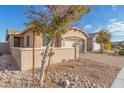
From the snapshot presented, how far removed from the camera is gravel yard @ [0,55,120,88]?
23.4 ft

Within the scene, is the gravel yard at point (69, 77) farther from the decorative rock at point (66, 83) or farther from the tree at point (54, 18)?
the tree at point (54, 18)

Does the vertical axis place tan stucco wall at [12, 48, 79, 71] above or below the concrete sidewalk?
above

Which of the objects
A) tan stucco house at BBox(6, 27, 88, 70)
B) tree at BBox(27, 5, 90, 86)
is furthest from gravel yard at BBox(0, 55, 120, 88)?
tree at BBox(27, 5, 90, 86)

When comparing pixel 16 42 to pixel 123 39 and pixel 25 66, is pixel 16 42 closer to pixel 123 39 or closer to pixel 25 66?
pixel 25 66

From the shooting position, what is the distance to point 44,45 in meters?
10.1

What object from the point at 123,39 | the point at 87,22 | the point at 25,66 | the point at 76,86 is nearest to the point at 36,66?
the point at 25,66

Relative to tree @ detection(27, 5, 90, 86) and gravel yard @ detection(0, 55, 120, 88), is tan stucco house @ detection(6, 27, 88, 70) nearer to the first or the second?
tree @ detection(27, 5, 90, 86)

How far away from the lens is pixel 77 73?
27.0 feet

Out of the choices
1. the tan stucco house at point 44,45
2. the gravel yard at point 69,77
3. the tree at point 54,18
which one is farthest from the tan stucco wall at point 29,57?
the tree at point 54,18

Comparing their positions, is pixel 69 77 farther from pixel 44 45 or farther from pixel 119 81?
pixel 44 45

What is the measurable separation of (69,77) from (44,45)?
2.98 m

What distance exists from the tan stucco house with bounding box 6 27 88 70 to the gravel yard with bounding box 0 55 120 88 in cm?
68

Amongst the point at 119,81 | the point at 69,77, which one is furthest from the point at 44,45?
the point at 119,81
